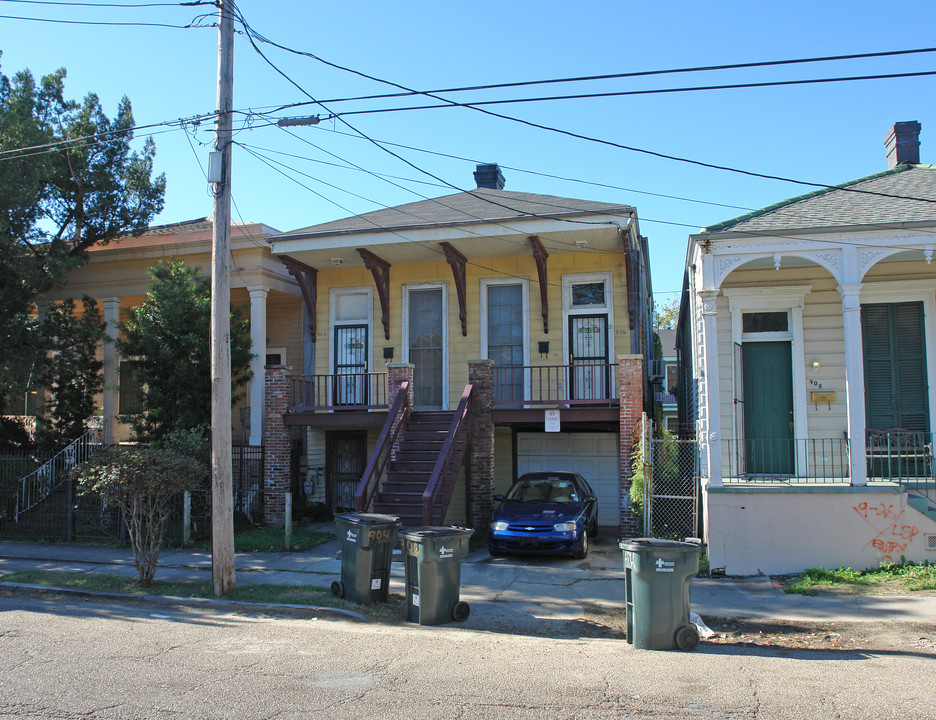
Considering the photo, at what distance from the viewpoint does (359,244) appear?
15375mm

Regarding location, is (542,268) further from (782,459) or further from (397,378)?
(782,459)

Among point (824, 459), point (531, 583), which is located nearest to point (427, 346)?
point (531, 583)

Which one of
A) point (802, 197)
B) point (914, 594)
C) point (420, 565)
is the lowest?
point (914, 594)

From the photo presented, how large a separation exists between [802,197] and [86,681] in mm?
12275

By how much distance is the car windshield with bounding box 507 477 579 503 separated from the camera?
12.4 m

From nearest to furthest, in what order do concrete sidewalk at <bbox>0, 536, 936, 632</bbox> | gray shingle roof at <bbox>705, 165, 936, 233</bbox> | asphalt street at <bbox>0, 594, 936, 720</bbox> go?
1. asphalt street at <bbox>0, 594, 936, 720</bbox>
2. concrete sidewalk at <bbox>0, 536, 936, 632</bbox>
3. gray shingle roof at <bbox>705, 165, 936, 233</bbox>

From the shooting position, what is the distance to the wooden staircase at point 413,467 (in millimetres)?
12414

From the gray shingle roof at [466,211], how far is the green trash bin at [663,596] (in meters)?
8.17

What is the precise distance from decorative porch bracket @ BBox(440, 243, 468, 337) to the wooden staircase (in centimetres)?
242

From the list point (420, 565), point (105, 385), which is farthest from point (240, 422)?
point (420, 565)

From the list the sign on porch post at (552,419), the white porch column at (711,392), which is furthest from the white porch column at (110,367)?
the white porch column at (711,392)

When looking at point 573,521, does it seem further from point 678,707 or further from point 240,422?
point 240,422

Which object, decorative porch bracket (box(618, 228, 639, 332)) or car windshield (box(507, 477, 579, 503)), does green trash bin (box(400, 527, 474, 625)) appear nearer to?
car windshield (box(507, 477, 579, 503))

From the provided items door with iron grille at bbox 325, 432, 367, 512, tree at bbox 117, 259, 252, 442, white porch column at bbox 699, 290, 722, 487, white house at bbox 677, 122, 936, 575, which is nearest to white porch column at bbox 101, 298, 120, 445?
tree at bbox 117, 259, 252, 442
